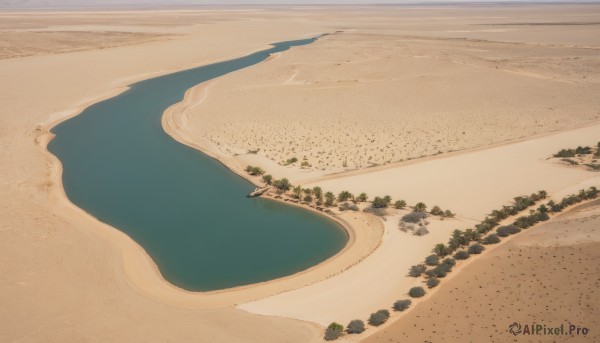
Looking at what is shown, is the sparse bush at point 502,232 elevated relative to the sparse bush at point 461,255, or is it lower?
elevated

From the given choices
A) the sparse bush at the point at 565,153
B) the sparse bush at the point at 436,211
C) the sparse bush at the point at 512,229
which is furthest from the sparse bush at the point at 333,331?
the sparse bush at the point at 565,153

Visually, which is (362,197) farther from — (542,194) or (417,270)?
(542,194)

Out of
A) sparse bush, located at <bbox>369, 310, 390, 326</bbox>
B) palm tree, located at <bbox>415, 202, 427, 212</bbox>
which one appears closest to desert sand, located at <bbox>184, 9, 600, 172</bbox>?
palm tree, located at <bbox>415, 202, 427, 212</bbox>

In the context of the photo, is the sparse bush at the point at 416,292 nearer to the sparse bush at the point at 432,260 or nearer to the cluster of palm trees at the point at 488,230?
the cluster of palm trees at the point at 488,230

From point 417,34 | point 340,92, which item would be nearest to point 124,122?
point 340,92

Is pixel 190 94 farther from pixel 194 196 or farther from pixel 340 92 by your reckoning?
pixel 194 196

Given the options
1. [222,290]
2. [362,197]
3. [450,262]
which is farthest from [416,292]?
[362,197]
